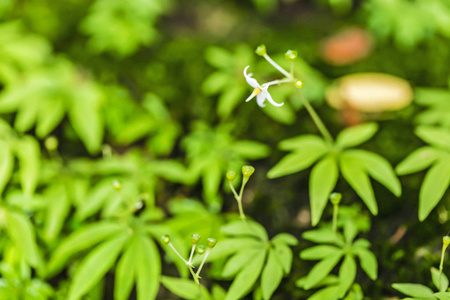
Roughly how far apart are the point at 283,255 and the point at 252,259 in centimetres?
10

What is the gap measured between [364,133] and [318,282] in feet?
1.91

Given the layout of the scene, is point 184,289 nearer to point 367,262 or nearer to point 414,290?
point 367,262

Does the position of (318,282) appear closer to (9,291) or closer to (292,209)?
(292,209)

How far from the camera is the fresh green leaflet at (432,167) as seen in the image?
49.2 inches

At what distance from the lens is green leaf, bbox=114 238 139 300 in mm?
1271

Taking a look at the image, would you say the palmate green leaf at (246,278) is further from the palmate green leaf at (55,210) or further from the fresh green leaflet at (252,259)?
the palmate green leaf at (55,210)

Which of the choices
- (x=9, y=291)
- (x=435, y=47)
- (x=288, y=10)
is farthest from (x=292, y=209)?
(x=288, y=10)

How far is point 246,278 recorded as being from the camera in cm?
117

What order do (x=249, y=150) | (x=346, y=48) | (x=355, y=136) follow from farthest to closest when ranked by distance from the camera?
(x=346, y=48)
(x=249, y=150)
(x=355, y=136)

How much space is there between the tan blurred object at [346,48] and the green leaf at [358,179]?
1.27 meters

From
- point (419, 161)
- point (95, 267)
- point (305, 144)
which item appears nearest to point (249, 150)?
point (305, 144)

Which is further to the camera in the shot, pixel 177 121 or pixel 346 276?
pixel 177 121

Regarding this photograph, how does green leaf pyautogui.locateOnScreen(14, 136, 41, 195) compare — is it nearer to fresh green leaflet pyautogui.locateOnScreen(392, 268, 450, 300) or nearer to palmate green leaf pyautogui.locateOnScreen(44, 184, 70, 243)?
palmate green leaf pyautogui.locateOnScreen(44, 184, 70, 243)

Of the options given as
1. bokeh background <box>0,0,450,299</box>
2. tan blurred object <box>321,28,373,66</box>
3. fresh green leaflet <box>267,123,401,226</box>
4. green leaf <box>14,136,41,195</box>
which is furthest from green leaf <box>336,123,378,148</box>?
green leaf <box>14,136,41,195</box>
